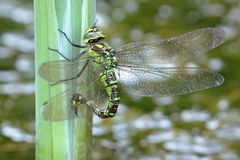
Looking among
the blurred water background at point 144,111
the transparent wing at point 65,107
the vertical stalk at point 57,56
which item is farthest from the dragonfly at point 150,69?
the blurred water background at point 144,111

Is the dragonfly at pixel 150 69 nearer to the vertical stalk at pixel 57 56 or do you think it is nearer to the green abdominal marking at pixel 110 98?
the green abdominal marking at pixel 110 98

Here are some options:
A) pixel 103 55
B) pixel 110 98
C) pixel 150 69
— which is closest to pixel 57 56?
pixel 103 55

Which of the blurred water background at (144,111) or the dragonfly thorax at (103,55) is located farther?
the blurred water background at (144,111)

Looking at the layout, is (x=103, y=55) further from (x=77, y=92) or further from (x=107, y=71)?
(x=77, y=92)

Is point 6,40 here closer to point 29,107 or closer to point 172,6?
point 29,107

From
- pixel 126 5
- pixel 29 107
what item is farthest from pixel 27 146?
pixel 126 5

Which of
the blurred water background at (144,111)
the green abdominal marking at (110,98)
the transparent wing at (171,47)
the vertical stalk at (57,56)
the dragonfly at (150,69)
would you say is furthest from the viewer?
the blurred water background at (144,111)

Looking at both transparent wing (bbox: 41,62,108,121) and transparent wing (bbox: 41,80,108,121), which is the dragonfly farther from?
transparent wing (bbox: 41,80,108,121)
